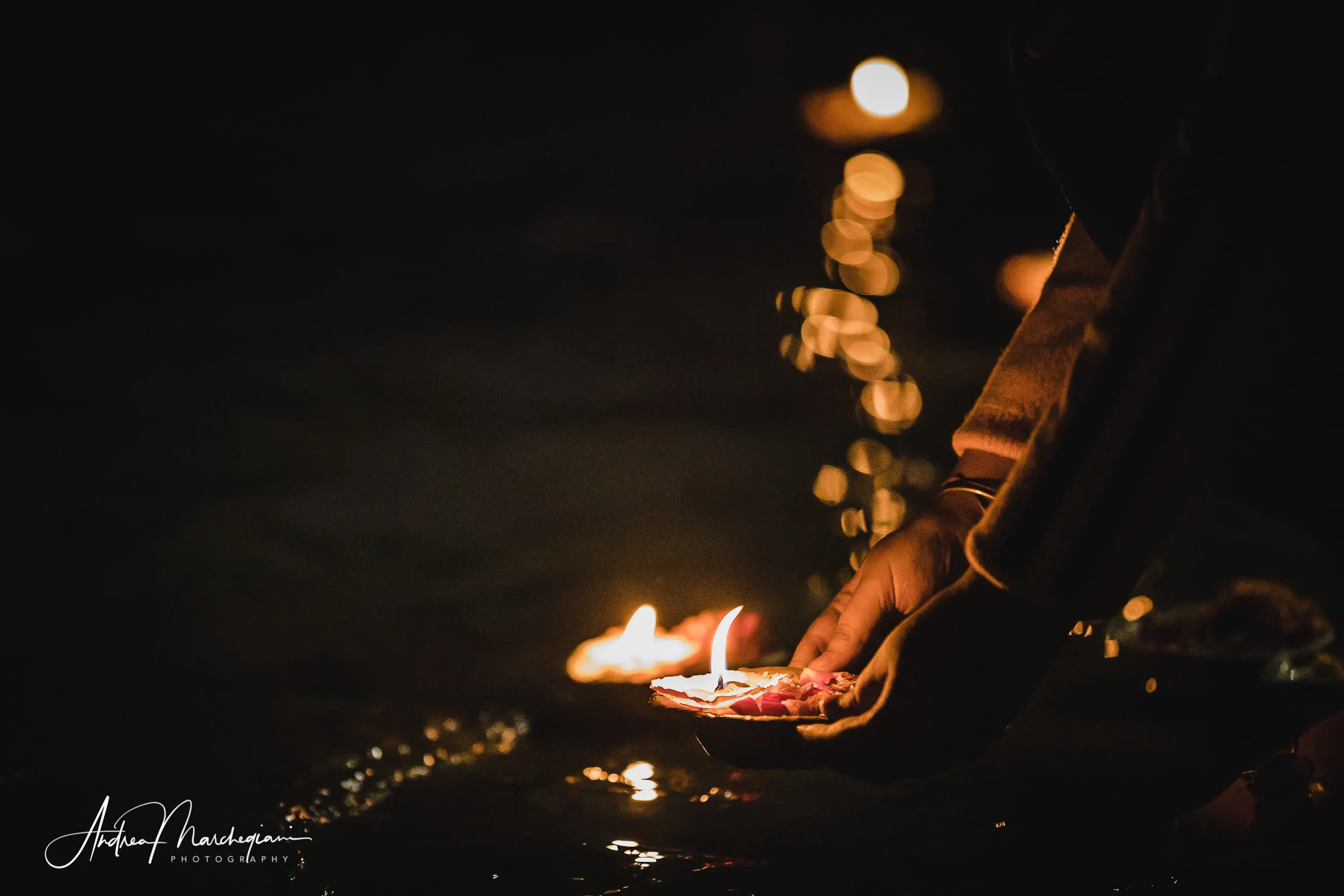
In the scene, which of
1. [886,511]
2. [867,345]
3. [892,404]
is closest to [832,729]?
[886,511]

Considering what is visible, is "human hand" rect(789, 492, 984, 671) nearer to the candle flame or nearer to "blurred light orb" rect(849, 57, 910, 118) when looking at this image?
the candle flame

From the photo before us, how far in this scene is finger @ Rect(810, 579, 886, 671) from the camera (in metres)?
1.62

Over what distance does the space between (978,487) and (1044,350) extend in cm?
28

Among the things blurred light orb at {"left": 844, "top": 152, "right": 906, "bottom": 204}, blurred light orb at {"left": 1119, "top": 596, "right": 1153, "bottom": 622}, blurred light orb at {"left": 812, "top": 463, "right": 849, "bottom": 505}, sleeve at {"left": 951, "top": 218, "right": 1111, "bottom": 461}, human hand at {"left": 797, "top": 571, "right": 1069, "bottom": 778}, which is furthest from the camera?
blurred light orb at {"left": 844, "top": 152, "right": 906, "bottom": 204}

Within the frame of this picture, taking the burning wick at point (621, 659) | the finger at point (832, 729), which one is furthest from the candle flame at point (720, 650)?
the burning wick at point (621, 659)

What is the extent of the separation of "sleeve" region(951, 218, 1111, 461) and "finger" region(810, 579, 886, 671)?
1.20 feet

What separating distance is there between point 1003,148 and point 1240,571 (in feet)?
9.01

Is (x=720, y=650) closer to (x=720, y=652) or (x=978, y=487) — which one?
(x=720, y=652)

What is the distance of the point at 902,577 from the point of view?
165cm

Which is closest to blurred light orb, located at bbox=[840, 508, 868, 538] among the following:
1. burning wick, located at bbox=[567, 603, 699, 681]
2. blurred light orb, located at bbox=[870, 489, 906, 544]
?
blurred light orb, located at bbox=[870, 489, 906, 544]

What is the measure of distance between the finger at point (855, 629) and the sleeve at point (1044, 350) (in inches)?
14.4

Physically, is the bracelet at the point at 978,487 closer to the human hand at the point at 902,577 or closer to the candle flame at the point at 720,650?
the human hand at the point at 902,577

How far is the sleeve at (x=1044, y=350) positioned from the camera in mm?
1573

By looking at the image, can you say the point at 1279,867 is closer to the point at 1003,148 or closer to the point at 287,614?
the point at 287,614
